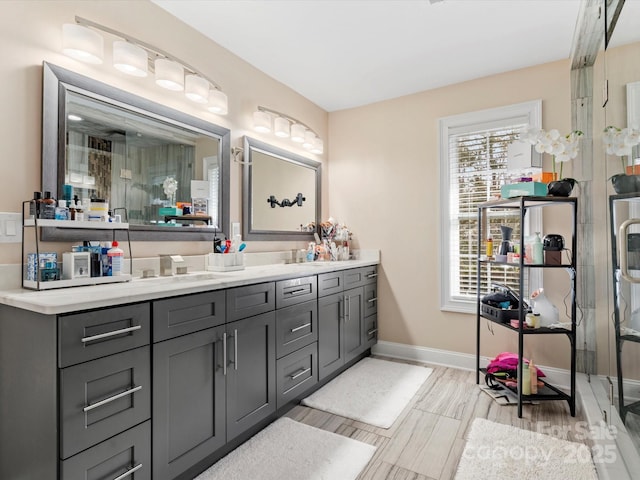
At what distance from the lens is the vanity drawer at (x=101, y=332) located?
1.19 meters

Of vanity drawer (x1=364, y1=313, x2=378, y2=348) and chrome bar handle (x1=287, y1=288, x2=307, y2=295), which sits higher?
chrome bar handle (x1=287, y1=288, x2=307, y2=295)

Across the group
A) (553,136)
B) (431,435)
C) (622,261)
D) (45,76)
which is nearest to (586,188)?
(553,136)

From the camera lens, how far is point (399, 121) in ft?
11.2

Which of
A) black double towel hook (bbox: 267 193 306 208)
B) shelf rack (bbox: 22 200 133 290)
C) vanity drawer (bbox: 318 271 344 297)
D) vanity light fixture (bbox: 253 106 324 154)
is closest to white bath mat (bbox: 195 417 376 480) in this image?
vanity drawer (bbox: 318 271 344 297)

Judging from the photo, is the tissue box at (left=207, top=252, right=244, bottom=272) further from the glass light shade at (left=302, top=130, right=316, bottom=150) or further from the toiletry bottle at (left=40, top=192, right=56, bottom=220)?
the glass light shade at (left=302, top=130, right=316, bottom=150)

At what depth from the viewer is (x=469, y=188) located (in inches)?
123

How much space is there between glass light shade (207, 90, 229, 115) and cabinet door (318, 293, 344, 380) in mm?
1472

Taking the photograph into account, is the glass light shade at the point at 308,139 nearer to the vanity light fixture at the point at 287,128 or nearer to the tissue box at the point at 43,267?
the vanity light fixture at the point at 287,128

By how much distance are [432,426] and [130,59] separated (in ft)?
8.74

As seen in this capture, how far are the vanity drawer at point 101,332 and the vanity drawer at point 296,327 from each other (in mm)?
874

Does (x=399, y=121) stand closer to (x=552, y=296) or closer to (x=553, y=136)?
(x=553, y=136)

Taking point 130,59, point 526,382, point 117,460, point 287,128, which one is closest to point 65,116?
point 130,59

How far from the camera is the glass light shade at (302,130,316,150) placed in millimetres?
3276

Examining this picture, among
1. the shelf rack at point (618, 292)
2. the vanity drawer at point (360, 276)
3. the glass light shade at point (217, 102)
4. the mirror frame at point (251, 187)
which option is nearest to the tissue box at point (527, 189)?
the shelf rack at point (618, 292)
